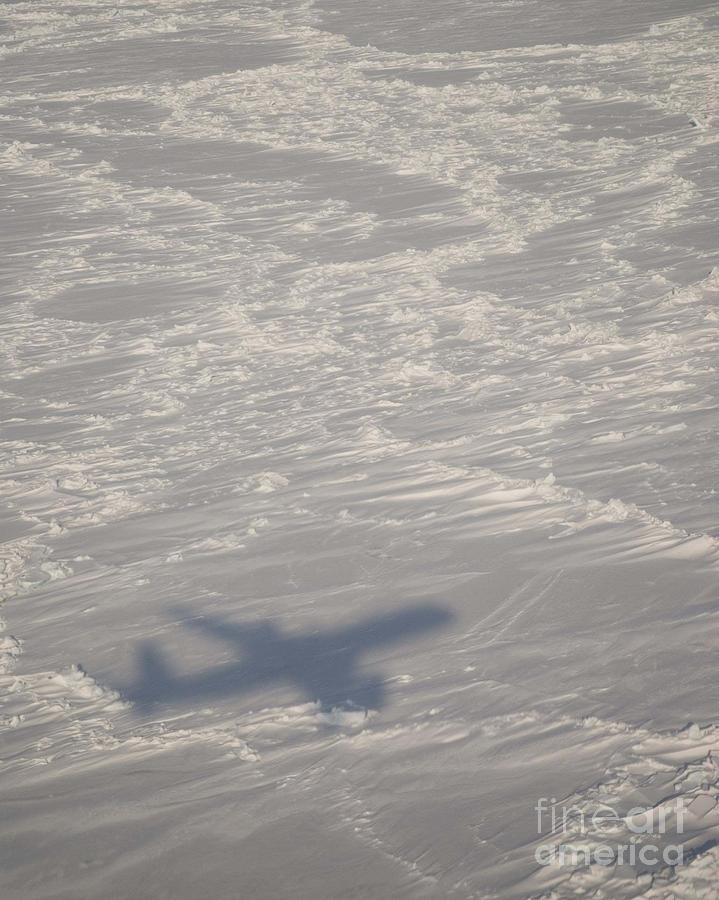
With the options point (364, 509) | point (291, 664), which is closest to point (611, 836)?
point (291, 664)

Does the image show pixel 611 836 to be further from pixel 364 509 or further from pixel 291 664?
pixel 364 509

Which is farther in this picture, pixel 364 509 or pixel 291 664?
pixel 364 509

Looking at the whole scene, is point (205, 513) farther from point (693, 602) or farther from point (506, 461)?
point (693, 602)

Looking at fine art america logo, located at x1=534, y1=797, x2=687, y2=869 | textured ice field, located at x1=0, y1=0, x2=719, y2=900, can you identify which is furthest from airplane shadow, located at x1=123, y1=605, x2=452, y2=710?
fine art america logo, located at x1=534, y1=797, x2=687, y2=869

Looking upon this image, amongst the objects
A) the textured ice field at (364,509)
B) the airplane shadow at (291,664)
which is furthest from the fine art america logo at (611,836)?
the airplane shadow at (291,664)

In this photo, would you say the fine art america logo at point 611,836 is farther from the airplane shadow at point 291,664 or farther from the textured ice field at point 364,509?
the airplane shadow at point 291,664

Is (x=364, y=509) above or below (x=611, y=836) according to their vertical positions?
above

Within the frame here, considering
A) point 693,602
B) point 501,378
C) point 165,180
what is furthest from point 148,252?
point 693,602
